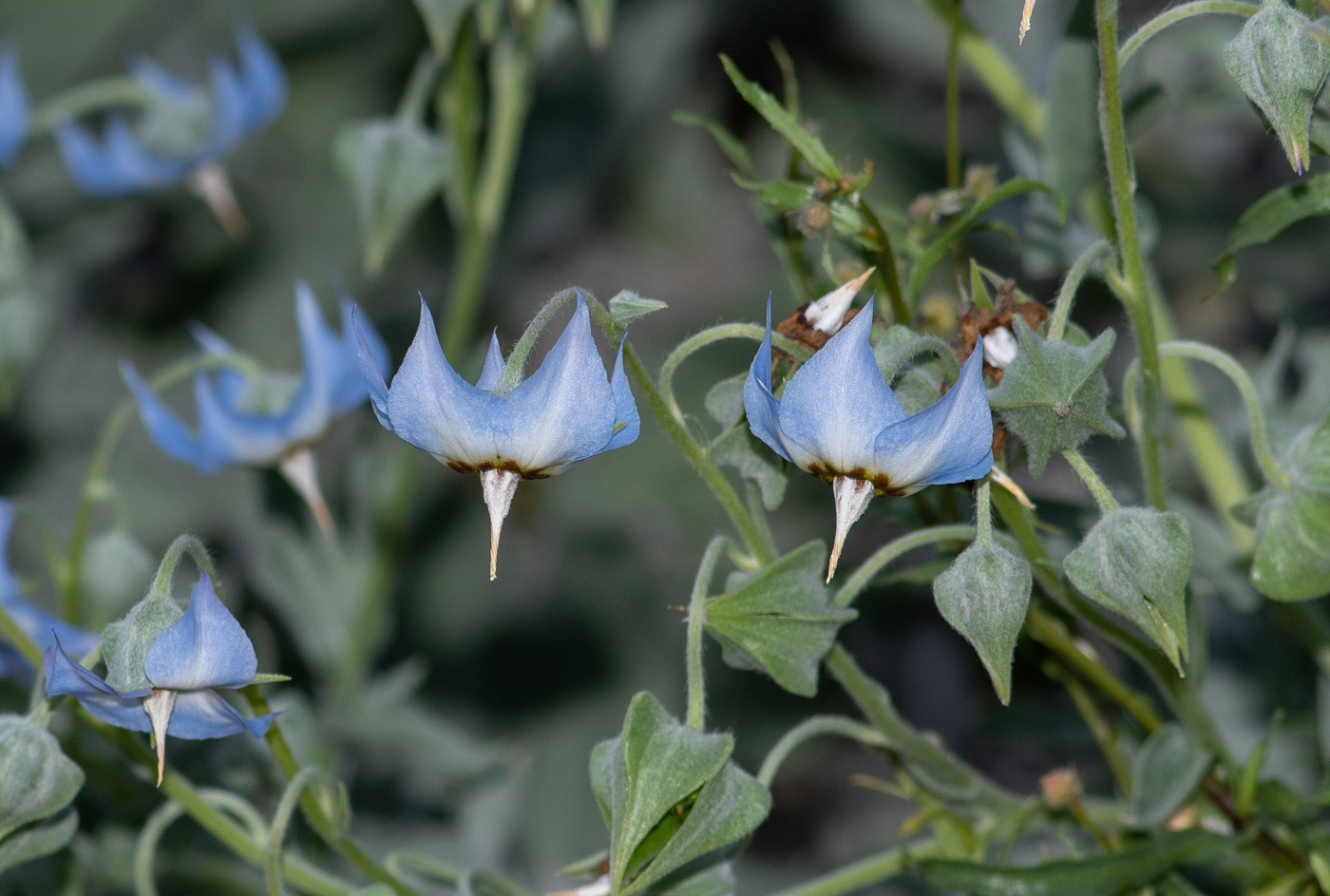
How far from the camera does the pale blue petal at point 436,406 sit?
17.7 inches

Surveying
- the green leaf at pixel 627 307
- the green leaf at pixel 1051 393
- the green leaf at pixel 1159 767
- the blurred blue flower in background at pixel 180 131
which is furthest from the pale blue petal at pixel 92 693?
the blurred blue flower in background at pixel 180 131

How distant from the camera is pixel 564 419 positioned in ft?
1.51

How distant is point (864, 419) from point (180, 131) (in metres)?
0.72

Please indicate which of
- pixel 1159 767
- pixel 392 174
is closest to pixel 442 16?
pixel 392 174

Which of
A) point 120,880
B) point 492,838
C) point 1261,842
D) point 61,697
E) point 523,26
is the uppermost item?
point 523,26

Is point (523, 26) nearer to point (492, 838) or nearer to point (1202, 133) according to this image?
point (492, 838)

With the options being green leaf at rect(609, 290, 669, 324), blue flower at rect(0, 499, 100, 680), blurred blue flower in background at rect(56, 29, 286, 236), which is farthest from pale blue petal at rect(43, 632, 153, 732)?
blurred blue flower in background at rect(56, 29, 286, 236)

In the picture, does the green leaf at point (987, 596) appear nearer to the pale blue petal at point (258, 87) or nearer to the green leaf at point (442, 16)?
the green leaf at point (442, 16)

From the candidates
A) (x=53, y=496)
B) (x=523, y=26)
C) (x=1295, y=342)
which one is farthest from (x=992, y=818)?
(x=53, y=496)

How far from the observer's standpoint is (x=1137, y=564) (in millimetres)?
494

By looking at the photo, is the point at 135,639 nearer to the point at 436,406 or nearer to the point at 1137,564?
the point at 436,406

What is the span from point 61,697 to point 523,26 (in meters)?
0.52

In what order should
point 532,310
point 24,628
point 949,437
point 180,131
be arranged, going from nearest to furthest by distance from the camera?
1. point 949,437
2. point 24,628
3. point 180,131
4. point 532,310

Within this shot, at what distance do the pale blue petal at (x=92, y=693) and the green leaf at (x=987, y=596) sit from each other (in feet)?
0.94
